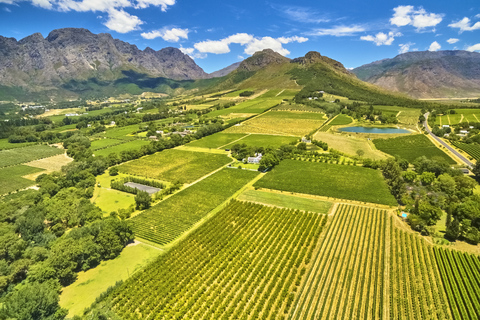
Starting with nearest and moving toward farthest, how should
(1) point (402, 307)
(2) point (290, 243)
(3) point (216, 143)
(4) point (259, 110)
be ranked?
(1) point (402, 307), (2) point (290, 243), (3) point (216, 143), (4) point (259, 110)

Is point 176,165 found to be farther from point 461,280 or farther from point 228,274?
point 461,280

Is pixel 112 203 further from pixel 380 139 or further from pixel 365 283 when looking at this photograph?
pixel 380 139

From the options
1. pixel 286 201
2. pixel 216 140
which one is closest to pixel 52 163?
pixel 216 140

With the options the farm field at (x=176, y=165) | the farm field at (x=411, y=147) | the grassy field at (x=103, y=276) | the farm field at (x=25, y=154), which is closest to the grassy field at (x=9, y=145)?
the farm field at (x=25, y=154)

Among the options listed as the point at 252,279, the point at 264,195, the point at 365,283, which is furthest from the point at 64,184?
the point at 365,283

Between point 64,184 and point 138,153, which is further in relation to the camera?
point 138,153
